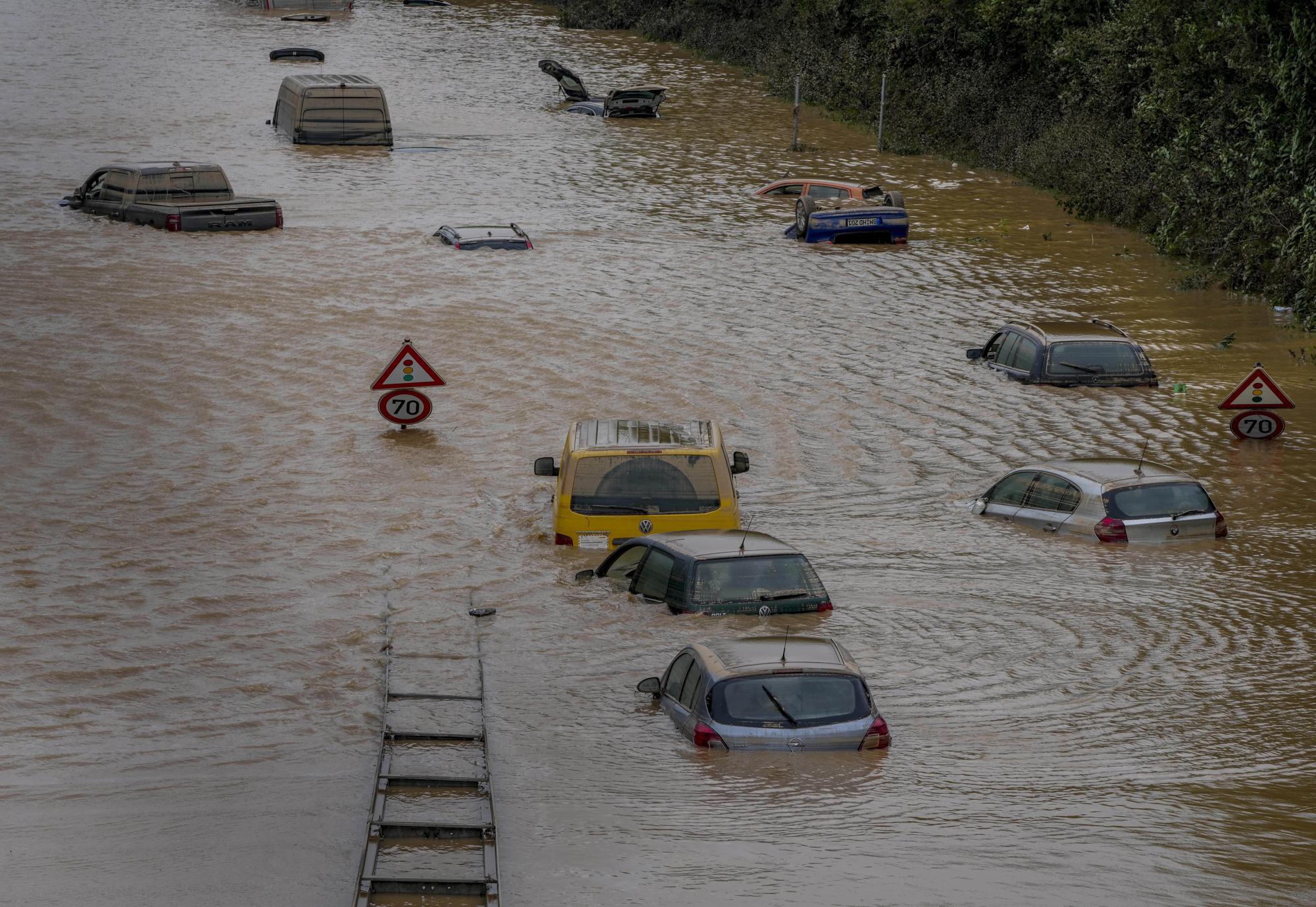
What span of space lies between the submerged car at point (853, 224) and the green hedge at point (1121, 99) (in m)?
5.58

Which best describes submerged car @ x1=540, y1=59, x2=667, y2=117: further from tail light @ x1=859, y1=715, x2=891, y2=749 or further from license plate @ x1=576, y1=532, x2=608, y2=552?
tail light @ x1=859, y1=715, x2=891, y2=749

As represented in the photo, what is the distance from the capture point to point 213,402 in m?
25.0

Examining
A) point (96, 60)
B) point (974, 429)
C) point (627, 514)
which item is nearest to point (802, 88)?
point (96, 60)

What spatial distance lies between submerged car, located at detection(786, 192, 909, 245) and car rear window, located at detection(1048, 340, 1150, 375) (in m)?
11.8

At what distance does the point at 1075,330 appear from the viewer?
26828 millimetres

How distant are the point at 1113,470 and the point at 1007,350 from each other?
7900 mm

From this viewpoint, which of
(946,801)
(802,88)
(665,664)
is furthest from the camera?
(802,88)

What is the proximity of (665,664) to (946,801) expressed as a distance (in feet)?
12.3

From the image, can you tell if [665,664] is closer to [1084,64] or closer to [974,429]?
[974,429]

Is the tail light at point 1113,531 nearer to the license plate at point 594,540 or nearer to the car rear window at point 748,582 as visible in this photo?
the car rear window at point 748,582

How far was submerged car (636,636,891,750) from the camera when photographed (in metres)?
12.1

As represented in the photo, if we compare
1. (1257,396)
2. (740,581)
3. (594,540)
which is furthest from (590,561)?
(1257,396)

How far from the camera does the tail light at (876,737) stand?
1216 centimetres

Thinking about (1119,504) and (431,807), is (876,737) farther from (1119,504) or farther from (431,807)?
(1119,504)
